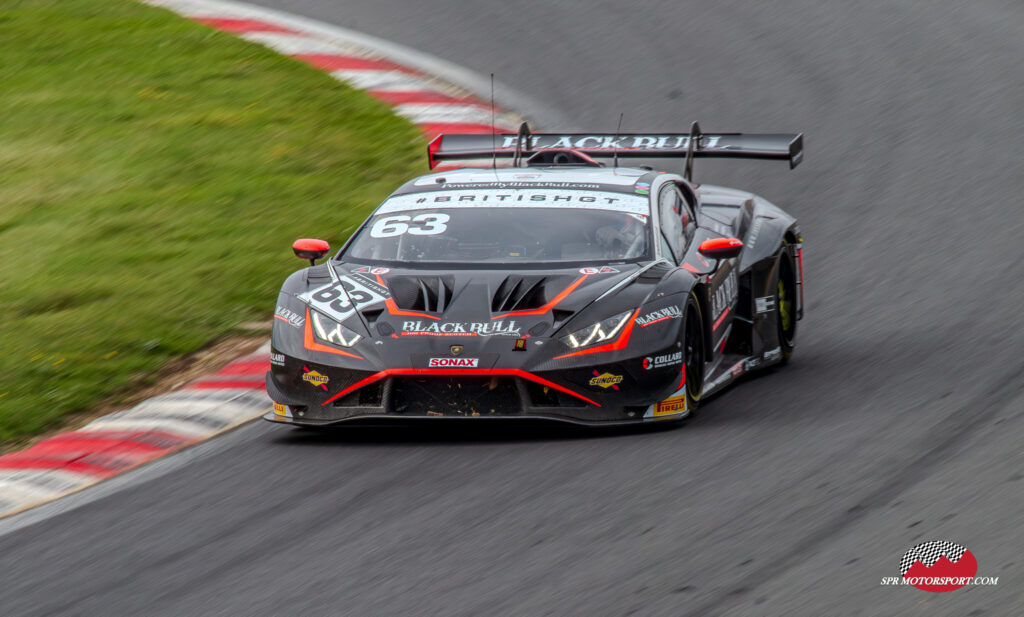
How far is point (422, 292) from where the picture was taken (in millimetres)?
7516

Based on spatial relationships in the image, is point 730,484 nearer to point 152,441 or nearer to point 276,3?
point 152,441

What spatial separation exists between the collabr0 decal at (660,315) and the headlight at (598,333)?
0.07m

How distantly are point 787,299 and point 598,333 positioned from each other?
2.66 meters

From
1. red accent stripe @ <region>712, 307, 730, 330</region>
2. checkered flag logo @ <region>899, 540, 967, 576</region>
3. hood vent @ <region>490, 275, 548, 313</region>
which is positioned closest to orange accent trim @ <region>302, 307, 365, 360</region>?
hood vent @ <region>490, 275, 548, 313</region>

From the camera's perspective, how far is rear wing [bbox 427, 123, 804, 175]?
9812mm

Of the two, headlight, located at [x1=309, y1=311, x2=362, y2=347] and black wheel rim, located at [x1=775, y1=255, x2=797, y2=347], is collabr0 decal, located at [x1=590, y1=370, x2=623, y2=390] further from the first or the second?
black wheel rim, located at [x1=775, y1=255, x2=797, y2=347]

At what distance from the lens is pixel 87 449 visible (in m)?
7.77

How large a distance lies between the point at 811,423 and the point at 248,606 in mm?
3245

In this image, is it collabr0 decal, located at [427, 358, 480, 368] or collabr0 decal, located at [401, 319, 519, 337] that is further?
collabr0 decal, located at [401, 319, 519, 337]

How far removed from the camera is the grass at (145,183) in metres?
9.72

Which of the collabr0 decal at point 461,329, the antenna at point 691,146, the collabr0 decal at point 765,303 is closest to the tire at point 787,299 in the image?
the collabr0 decal at point 765,303

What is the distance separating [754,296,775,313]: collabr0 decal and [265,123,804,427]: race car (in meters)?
0.01

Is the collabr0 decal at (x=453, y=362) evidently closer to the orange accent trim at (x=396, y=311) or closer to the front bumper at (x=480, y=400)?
the front bumper at (x=480, y=400)

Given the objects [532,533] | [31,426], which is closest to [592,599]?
[532,533]
